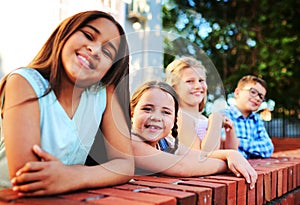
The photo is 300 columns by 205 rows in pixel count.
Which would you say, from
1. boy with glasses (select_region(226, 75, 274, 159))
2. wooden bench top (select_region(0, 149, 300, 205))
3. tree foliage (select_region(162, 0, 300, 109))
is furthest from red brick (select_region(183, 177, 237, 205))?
tree foliage (select_region(162, 0, 300, 109))

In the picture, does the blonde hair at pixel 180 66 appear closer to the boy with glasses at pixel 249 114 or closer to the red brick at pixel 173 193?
the red brick at pixel 173 193

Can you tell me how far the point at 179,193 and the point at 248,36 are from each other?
363 inches

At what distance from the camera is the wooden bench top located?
3.51ft

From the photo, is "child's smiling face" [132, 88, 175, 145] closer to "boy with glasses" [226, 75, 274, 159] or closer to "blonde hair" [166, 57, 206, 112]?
"blonde hair" [166, 57, 206, 112]

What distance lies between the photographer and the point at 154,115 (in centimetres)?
150

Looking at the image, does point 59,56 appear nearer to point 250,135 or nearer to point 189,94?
point 189,94

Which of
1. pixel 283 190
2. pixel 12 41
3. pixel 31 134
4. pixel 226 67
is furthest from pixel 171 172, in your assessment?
pixel 226 67

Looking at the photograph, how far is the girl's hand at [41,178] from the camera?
1.04 meters

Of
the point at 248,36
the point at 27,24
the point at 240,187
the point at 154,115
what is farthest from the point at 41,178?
the point at 248,36

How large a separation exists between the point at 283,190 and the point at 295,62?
8129mm

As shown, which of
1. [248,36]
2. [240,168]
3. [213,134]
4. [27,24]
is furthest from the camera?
[248,36]

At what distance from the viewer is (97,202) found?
1.05m

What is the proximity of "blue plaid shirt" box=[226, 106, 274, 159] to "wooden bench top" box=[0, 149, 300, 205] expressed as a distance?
0.83 meters

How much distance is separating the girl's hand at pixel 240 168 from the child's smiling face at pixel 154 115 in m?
0.30
